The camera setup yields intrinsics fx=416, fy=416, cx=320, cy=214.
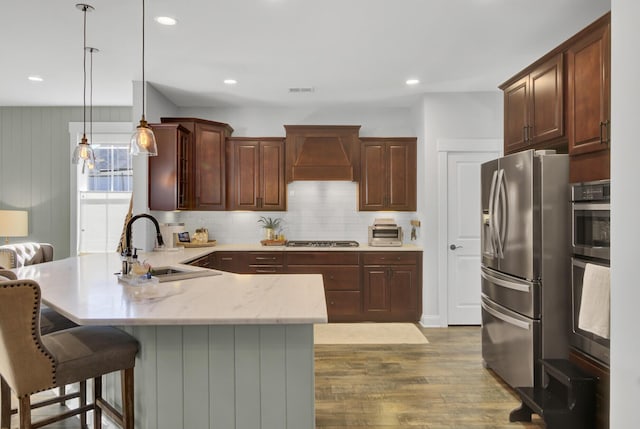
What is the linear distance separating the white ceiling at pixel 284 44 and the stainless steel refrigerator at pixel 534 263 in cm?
111

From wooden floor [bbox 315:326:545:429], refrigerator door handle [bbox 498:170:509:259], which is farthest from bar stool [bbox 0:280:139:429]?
refrigerator door handle [bbox 498:170:509:259]

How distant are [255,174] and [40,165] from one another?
2904mm

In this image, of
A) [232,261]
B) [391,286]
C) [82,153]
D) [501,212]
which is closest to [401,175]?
[391,286]

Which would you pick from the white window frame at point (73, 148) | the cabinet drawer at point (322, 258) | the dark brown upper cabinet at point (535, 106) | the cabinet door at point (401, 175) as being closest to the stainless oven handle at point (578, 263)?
the dark brown upper cabinet at point (535, 106)

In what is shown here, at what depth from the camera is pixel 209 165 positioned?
5.28 m

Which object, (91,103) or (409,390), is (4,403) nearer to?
(409,390)

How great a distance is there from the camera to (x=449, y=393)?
124 inches

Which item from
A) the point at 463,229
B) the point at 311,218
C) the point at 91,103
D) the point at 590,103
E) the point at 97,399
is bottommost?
the point at 97,399

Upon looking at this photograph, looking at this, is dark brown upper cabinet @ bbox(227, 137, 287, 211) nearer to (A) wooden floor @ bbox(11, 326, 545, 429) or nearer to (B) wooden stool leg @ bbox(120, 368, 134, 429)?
(A) wooden floor @ bbox(11, 326, 545, 429)

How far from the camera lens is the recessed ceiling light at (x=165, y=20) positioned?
3076 mm

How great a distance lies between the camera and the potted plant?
18.3 feet

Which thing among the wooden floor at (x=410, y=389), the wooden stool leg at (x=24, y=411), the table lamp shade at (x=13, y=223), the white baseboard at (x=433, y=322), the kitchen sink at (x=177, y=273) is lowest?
the wooden floor at (x=410, y=389)

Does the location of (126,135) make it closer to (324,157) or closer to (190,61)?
(190,61)

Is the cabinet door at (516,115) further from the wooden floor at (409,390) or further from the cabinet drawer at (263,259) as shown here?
the cabinet drawer at (263,259)
